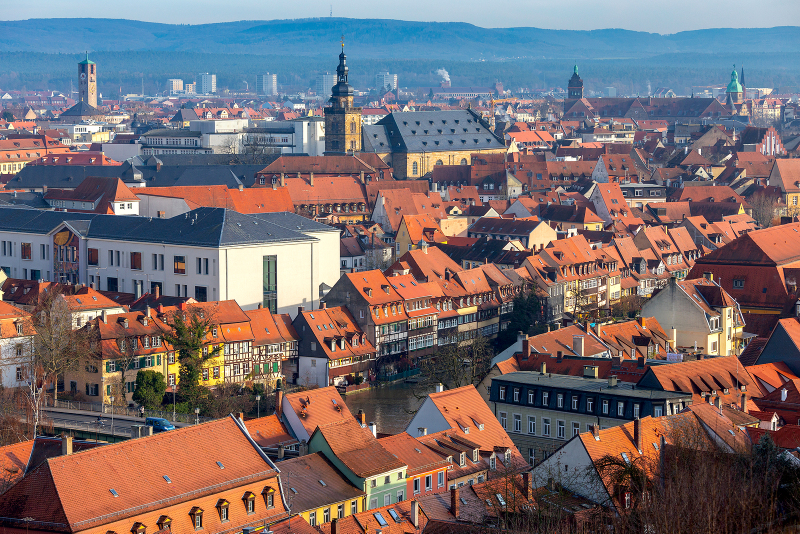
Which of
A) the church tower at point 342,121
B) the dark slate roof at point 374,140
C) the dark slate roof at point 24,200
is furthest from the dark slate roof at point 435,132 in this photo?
the dark slate roof at point 24,200

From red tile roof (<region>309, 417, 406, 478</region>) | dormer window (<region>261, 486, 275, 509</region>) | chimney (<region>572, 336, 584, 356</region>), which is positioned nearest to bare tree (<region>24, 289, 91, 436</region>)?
red tile roof (<region>309, 417, 406, 478</region>)

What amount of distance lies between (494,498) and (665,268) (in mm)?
54497

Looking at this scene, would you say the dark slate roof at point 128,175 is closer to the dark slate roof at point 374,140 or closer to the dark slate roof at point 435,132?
the dark slate roof at point 374,140

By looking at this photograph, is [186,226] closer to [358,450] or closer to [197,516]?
[358,450]

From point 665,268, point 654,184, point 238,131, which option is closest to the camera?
point 665,268

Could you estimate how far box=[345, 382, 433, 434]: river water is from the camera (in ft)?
171

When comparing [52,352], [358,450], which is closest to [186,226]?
[52,352]

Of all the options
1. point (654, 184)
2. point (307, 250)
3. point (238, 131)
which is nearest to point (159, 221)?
point (307, 250)

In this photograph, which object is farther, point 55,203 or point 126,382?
point 55,203

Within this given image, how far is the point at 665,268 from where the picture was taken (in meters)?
83.5

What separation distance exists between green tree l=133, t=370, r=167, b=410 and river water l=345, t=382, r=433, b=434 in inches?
293

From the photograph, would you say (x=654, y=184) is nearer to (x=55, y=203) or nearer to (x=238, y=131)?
(x=55, y=203)

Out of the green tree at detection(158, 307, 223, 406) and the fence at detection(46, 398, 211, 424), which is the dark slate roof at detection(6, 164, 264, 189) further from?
the fence at detection(46, 398, 211, 424)

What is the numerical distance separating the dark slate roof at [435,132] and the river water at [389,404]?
84024 millimetres
